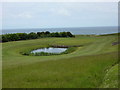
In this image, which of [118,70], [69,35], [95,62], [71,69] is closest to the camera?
[118,70]

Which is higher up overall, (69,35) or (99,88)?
(69,35)

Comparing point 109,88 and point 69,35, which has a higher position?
point 69,35

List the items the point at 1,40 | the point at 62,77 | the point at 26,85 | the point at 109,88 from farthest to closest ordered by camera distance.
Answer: the point at 1,40
the point at 62,77
the point at 26,85
the point at 109,88

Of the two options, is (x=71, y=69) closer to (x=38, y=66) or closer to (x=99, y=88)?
(x=38, y=66)

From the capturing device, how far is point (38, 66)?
55.3 ft

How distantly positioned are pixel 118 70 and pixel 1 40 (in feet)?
179

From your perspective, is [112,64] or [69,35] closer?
[112,64]

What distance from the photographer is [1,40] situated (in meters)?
61.0

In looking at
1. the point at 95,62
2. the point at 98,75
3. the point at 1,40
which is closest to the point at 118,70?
the point at 98,75

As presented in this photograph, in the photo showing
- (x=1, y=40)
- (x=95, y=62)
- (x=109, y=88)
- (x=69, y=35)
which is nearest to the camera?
(x=109, y=88)

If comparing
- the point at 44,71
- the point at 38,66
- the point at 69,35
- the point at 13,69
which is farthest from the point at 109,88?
the point at 69,35

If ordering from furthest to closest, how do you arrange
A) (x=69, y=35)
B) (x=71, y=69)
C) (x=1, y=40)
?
(x=69, y=35)
(x=1, y=40)
(x=71, y=69)

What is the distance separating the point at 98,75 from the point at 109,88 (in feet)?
11.1

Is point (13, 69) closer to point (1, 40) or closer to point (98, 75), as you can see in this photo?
point (98, 75)
